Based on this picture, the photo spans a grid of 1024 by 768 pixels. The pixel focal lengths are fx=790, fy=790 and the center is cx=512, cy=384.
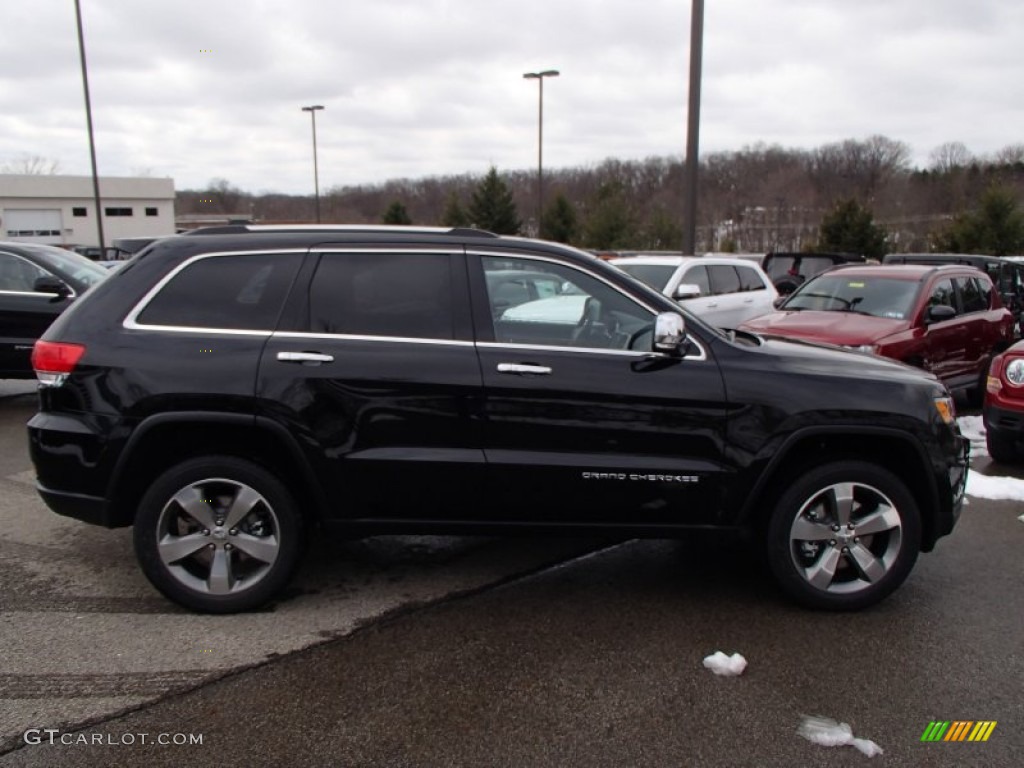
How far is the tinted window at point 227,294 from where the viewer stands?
3756 mm

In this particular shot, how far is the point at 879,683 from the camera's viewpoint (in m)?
3.29

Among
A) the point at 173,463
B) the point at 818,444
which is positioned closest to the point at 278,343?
the point at 173,463

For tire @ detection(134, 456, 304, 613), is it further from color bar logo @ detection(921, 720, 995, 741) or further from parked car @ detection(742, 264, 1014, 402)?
parked car @ detection(742, 264, 1014, 402)

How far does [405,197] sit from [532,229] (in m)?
20.4

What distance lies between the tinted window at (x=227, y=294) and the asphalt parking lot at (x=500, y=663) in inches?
55.9

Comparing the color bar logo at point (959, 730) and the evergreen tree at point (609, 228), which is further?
the evergreen tree at point (609, 228)

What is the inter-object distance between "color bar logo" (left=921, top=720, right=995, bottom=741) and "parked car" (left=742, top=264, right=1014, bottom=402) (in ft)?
16.2

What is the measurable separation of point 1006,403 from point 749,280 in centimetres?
647

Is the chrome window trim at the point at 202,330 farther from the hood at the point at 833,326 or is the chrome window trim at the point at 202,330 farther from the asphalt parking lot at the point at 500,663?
the hood at the point at 833,326

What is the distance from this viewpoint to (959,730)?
296 centimetres

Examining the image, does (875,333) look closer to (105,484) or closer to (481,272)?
(481,272)

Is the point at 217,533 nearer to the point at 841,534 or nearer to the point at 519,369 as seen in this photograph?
the point at 519,369

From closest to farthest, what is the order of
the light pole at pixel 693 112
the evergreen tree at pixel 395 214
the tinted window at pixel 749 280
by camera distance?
the light pole at pixel 693 112
the tinted window at pixel 749 280
the evergreen tree at pixel 395 214

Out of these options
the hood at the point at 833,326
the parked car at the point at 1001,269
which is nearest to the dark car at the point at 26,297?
the hood at the point at 833,326
